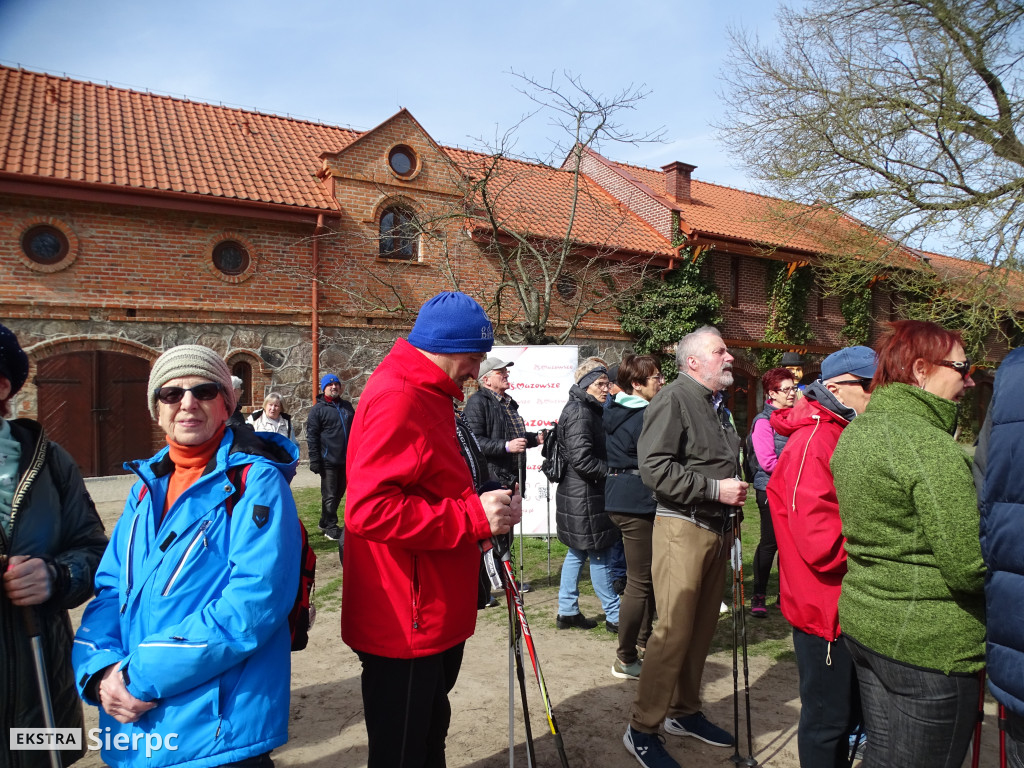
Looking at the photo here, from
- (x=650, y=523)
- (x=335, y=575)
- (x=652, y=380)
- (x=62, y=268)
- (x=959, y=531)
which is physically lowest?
(x=335, y=575)

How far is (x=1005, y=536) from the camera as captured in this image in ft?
5.91

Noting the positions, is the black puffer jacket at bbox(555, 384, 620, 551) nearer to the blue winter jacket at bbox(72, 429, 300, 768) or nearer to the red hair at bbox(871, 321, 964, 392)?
the red hair at bbox(871, 321, 964, 392)

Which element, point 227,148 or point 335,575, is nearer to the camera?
point 335,575

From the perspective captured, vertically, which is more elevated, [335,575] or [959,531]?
[959,531]

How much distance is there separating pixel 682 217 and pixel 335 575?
15720 mm

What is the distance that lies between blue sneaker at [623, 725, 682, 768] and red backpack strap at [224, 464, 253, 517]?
239cm

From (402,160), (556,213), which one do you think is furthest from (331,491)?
(556,213)

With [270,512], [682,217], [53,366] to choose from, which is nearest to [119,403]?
[53,366]

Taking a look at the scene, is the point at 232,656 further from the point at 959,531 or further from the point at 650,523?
the point at 650,523

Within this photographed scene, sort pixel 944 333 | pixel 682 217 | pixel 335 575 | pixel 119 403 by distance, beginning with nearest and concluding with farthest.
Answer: pixel 944 333
pixel 335 575
pixel 119 403
pixel 682 217

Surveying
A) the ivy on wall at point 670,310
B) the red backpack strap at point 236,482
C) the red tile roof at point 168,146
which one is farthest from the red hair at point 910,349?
the ivy on wall at point 670,310

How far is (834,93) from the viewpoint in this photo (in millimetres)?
11609

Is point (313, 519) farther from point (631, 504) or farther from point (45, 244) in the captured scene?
point (45, 244)

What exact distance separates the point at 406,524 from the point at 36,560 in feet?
3.63
